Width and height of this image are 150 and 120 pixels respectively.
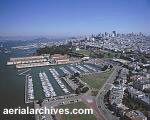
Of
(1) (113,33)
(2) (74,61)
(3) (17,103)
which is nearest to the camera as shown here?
(3) (17,103)

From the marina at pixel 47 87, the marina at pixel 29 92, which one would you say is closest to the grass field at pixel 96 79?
the marina at pixel 47 87

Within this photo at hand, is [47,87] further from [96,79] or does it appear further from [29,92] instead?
[96,79]

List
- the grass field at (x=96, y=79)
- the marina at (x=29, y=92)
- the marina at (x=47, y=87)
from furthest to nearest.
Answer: the grass field at (x=96, y=79) < the marina at (x=47, y=87) < the marina at (x=29, y=92)

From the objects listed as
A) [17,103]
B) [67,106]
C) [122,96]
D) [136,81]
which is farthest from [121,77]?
[17,103]

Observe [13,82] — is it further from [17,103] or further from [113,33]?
[113,33]

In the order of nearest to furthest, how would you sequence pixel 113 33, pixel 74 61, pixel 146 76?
pixel 146 76 < pixel 74 61 < pixel 113 33

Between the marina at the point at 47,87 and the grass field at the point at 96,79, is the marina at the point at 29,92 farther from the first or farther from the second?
the grass field at the point at 96,79

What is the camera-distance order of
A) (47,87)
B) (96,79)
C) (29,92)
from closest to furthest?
(29,92) → (47,87) → (96,79)

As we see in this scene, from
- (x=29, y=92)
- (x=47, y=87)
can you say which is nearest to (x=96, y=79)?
(x=47, y=87)
